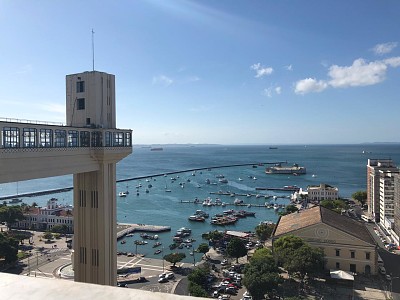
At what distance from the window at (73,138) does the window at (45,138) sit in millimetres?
692

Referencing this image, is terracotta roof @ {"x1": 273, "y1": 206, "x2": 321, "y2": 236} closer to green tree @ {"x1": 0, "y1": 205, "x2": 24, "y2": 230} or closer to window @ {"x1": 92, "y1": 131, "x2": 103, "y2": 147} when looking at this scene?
window @ {"x1": 92, "y1": 131, "x2": 103, "y2": 147}

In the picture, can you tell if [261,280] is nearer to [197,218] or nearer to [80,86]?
[80,86]

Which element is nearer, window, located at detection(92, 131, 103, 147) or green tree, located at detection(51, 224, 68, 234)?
window, located at detection(92, 131, 103, 147)

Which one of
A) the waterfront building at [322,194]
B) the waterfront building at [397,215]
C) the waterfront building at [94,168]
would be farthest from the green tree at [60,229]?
→ the waterfront building at [322,194]

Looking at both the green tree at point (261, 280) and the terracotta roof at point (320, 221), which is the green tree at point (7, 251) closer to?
the green tree at point (261, 280)

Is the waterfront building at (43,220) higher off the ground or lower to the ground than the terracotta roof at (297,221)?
lower

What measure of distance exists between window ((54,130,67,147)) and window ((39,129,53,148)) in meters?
0.17

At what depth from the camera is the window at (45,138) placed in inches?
304

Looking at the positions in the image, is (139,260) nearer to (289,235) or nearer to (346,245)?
(289,235)

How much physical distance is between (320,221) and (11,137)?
18061 mm

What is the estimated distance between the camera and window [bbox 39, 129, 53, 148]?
7.73 metres

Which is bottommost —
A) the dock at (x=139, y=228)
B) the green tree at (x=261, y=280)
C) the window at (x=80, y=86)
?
the dock at (x=139, y=228)

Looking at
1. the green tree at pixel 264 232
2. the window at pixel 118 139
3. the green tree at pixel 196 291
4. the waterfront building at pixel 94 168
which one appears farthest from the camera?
the green tree at pixel 264 232

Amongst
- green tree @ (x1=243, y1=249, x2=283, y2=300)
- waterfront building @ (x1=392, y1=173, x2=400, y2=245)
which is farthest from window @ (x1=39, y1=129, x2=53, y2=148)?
waterfront building @ (x1=392, y1=173, x2=400, y2=245)
